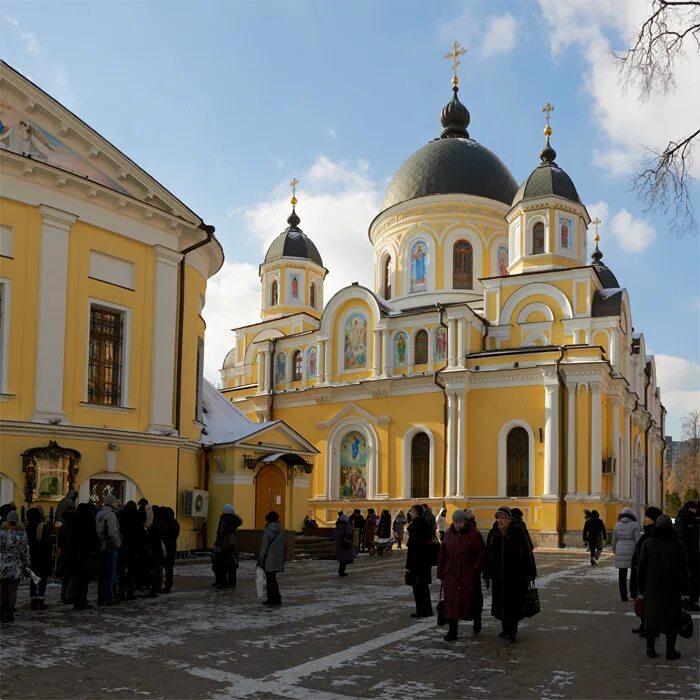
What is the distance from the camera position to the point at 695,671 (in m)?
8.23

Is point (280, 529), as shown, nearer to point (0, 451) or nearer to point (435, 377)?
point (0, 451)

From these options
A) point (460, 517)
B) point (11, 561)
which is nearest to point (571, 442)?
point (460, 517)

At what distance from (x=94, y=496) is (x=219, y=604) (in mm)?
6462

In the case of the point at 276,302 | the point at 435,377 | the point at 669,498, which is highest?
the point at 276,302

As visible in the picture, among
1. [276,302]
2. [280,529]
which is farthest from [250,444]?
[276,302]

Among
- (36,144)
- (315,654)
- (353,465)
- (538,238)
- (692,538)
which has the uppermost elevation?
(538,238)

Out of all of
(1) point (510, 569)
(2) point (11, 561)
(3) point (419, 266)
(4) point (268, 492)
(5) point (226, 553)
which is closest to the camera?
(1) point (510, 569)

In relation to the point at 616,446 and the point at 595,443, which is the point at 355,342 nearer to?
the point at 595,443

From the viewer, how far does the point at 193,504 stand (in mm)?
20609

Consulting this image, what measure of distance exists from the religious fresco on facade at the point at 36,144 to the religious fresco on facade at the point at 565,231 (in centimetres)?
2223

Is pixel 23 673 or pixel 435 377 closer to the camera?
pixel 23 673

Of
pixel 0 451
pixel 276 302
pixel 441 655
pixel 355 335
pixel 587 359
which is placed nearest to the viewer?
pixel 441 655

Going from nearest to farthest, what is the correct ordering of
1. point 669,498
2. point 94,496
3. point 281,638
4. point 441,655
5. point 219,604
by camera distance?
point 441,655
point 281,638
point 219,604
point 94,496
point 669,498

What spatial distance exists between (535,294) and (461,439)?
267 inches
